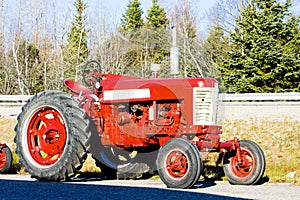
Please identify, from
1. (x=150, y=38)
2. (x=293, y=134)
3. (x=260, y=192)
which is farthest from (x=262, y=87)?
(x=260, y=192)

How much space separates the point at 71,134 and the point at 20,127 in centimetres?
118

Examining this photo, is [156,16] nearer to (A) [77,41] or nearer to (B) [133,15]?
(B) [133,15]

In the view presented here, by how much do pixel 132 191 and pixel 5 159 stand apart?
3400mm

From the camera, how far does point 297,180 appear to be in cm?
878

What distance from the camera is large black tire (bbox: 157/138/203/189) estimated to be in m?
7.92

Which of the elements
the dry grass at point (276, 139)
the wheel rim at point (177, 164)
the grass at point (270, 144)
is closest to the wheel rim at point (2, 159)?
the grass at point (270, 144)

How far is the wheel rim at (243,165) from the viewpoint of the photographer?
28.6 feet

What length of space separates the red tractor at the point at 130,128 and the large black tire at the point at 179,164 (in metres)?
0.01

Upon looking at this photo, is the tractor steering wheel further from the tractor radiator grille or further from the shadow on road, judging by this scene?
the shadow on road

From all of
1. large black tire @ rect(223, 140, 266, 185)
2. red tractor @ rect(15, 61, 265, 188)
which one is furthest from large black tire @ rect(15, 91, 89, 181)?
large black tire @ rect(223, 140, 266, 185)

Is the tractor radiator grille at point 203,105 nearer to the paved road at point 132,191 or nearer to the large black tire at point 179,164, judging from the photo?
the large black tire at point 179,164

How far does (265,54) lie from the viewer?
27219 mm

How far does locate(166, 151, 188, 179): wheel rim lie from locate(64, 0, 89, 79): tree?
23083mm

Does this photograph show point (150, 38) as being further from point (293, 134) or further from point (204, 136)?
point (204, 136)
